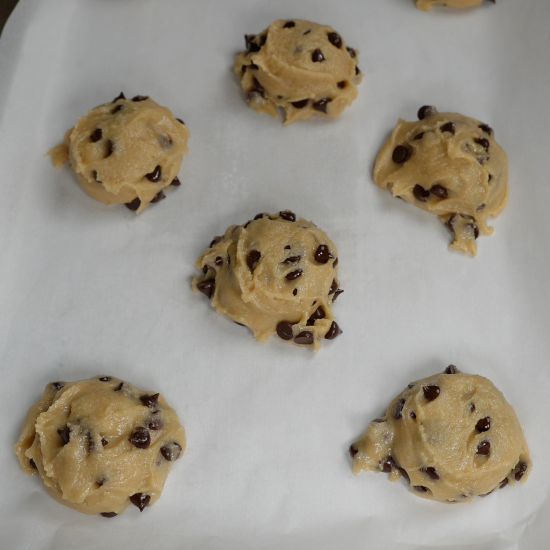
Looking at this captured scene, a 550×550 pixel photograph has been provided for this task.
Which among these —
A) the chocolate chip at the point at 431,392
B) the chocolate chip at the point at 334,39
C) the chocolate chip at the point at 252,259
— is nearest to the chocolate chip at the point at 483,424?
the chocolate chip at the point at 431,392

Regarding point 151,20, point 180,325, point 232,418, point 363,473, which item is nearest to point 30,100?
point 151,20

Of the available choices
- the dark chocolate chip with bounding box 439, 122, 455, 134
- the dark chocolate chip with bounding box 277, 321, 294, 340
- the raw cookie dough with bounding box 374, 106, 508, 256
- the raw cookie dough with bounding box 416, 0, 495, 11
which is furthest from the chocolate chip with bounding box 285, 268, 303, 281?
the raw cookie dough with bounding box 416, 0, 495, 11

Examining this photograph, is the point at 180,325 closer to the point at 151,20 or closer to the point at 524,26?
the point at 151,20

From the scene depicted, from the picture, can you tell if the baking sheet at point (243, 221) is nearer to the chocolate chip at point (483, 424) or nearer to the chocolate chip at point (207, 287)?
the chocolate chip at point (207, 287)

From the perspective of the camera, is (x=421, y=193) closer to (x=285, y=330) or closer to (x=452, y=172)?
(x=452, y=172)

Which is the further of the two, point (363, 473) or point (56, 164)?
point (56, 164)

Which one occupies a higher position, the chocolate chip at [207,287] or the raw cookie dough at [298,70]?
the raw cookie dough at [298,70]

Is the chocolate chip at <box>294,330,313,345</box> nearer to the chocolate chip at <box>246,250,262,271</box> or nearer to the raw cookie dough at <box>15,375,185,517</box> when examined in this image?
the chocolate chip at <box>246,250,262,271</box>
